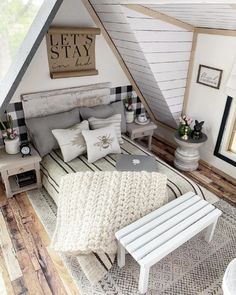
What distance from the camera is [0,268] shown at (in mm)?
1811

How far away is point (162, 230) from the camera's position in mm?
1647

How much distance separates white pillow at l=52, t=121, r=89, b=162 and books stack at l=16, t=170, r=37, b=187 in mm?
457

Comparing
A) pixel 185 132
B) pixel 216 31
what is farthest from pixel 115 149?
pixel 216 31

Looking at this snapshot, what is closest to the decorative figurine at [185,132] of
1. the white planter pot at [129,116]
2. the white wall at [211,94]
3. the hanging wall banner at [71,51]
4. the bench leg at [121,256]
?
the white wall at [211,94]

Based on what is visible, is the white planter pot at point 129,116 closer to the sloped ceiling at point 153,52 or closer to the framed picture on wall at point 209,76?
the sloped ceiling at point 153,52

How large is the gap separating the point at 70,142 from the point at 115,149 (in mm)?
452

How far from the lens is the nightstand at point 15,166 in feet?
7.41

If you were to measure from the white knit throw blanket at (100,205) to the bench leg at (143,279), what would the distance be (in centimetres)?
26

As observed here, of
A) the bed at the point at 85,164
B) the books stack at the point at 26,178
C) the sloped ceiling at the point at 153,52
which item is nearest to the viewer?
the bed at the point at 85,164

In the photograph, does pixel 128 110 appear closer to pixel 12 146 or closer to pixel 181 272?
pixel 12 146

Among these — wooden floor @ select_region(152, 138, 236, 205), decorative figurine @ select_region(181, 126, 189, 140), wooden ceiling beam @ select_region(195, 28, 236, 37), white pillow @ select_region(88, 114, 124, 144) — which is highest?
wooden ceiling beam @ select_region(195, 28, 236, 37)

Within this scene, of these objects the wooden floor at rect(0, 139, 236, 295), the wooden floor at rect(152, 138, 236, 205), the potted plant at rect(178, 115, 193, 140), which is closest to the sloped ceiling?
the potted plant at rect(178, 115, 193, 140)

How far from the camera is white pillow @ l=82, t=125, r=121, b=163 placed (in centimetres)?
237

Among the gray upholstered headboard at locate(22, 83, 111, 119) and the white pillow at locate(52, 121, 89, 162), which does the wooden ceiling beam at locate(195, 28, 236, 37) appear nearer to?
the gray upholstered headboard at locate(22, 83, 111, 119)
